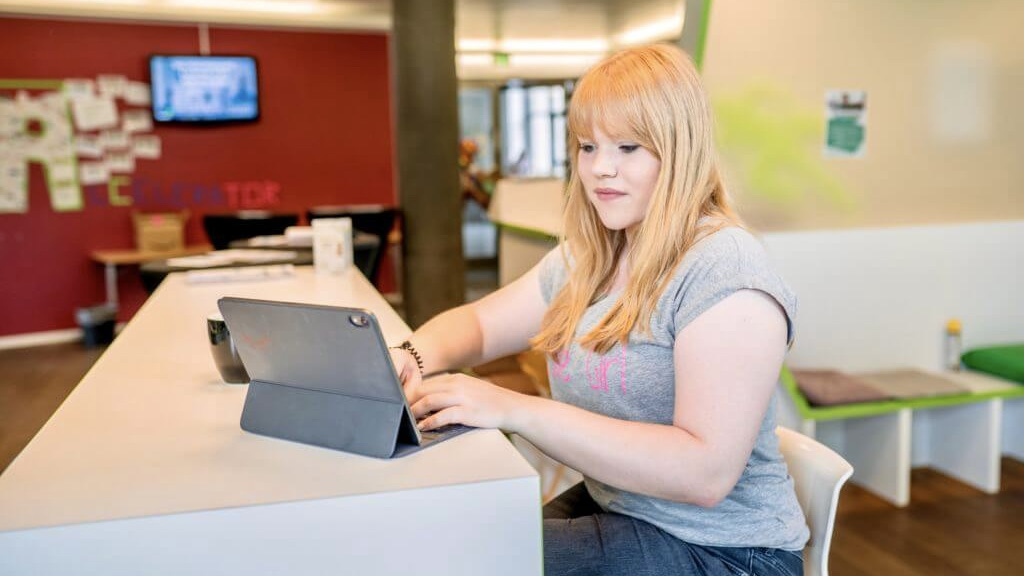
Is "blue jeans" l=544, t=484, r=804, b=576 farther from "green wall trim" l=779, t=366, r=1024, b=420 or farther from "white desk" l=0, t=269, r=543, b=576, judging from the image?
"green wall trim" l=779, t=366, r=1024, b=420

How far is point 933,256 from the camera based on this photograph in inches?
141

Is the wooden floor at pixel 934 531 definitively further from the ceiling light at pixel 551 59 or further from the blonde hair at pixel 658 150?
the ceiling light at pixel 551 59

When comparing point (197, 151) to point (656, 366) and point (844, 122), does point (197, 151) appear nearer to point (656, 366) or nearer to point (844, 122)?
point (844, 122)

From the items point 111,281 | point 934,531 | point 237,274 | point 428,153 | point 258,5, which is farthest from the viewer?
point 258,5

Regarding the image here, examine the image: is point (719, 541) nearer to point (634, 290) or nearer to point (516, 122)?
point (634, 290)

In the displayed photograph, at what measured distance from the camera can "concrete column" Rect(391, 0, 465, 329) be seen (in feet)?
17.5

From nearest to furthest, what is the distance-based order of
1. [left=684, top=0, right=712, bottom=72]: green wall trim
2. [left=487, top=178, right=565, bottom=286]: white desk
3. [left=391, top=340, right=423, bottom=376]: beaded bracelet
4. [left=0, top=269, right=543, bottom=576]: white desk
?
1. [left=0, top=269, right=543, bottom=576]: white desk
2. [left=391, top=340, right=423, bottom=376]: beaded bracelet
3. [left=684, top=0, right=712, bottom=72]: green wall trim
4. [left=487, top=178, right=565, bottom=286]: white desk

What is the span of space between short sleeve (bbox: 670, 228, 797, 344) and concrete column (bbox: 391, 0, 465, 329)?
426 cm

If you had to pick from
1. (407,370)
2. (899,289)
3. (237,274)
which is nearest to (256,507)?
(407,370)

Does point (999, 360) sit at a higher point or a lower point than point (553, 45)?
lower

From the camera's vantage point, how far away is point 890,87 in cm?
344

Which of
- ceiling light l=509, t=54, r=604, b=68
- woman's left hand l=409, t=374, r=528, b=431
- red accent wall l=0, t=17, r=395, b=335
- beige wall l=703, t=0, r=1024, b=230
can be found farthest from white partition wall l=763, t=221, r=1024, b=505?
ceiling light l=509, t=54, r=604, b=68

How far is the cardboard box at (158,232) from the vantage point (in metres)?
6.69

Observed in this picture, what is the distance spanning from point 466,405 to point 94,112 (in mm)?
6423
